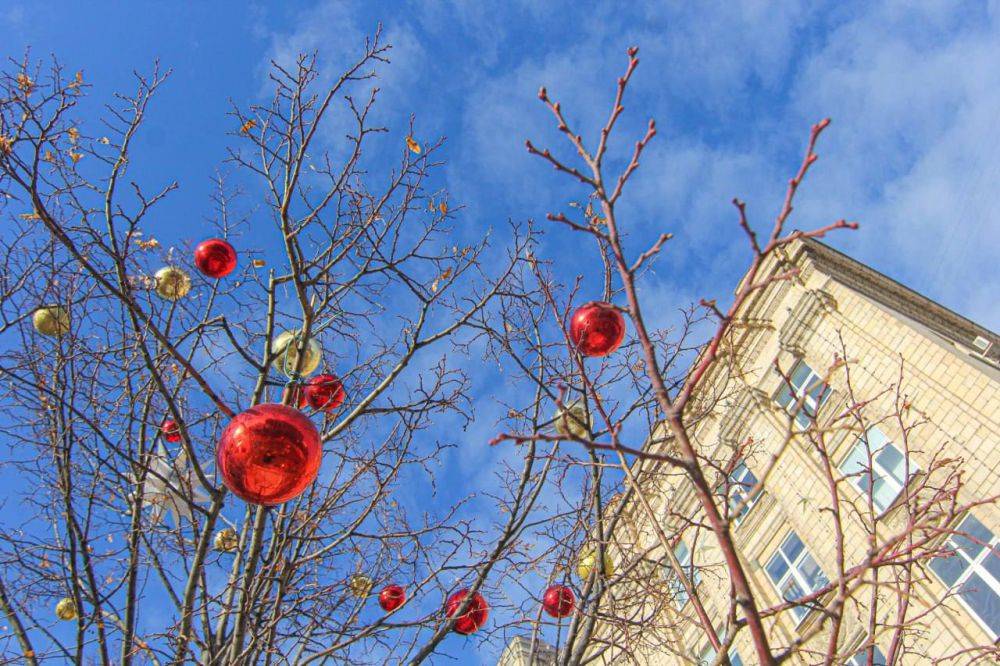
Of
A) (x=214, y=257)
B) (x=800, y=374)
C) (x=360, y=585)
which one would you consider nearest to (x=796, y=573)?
(x=800, y=374)

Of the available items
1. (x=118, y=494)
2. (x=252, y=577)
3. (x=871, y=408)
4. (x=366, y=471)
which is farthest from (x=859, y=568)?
(x=871, y=408)

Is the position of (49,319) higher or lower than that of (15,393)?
higher

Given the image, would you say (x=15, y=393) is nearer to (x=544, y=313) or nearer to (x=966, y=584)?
(x=544, y=313)

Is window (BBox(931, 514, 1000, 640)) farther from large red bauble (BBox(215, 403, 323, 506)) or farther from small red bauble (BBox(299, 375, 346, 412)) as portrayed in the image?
large red bauble (BBox(215, 403, 323, 506))

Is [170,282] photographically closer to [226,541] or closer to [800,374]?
[226,541]

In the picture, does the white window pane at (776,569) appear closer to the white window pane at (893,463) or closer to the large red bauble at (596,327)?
the white window pane at (893,463)

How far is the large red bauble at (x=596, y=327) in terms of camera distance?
4715 millimetres

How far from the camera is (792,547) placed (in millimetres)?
10773

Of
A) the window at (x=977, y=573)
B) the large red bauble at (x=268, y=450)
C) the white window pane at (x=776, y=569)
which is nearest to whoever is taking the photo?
the large red bauble at (x=268, y=450)

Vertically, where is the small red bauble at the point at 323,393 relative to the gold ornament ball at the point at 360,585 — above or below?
above

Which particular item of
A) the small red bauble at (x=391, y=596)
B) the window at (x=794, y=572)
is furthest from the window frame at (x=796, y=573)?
the small red bauble at (x=391, y=596)

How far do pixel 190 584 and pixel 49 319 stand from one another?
99.8 inches

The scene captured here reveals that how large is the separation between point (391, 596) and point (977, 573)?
6.71m

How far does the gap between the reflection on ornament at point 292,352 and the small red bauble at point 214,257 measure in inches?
31.8
